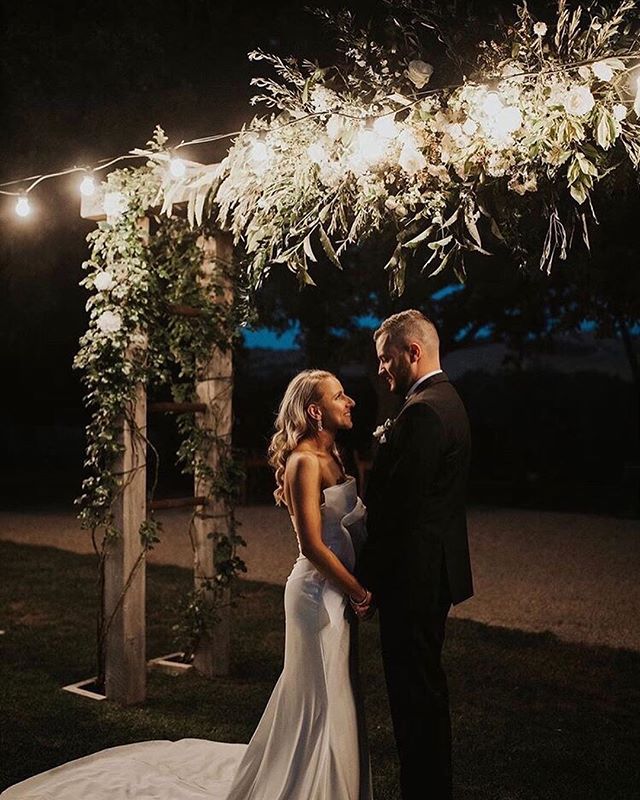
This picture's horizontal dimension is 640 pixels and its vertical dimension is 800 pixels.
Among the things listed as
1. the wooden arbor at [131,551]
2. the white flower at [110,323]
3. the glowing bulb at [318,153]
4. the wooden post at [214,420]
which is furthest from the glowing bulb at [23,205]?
the glowing bulb at [318,153]

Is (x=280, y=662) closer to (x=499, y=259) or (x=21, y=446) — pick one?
(x=499, y=259)

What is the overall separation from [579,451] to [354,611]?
1602cm

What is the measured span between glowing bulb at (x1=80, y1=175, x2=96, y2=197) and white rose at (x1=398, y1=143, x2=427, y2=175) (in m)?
2.35

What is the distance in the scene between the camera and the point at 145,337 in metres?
5.62

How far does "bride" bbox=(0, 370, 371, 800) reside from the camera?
3.74 meters

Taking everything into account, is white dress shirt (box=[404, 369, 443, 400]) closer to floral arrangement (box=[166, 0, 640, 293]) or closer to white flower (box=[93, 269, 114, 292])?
floral arrangement (box=[166, 0, 640, 293])

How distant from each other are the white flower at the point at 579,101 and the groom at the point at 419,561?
952 millimetres

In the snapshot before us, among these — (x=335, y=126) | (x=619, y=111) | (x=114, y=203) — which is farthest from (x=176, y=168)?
(x=619, y=111)

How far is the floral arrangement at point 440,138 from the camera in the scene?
3.65m

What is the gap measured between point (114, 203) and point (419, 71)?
7.53 ft

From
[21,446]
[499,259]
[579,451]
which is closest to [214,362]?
[499,259]

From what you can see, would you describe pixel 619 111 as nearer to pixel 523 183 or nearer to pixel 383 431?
pixel 523 183

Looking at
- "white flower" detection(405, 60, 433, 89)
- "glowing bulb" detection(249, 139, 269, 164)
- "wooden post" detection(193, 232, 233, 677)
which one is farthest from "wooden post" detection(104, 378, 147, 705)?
"white flower" detection(405, 60, 433, 89)

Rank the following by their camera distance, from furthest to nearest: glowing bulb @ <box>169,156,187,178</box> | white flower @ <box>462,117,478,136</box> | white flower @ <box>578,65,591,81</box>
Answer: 1. glowing bulb @ <box>169,156,187,178</box>
2. white flower @ <box>462,117,478,136</box>
3. white flower @ <box>578,65,591,81</box>
